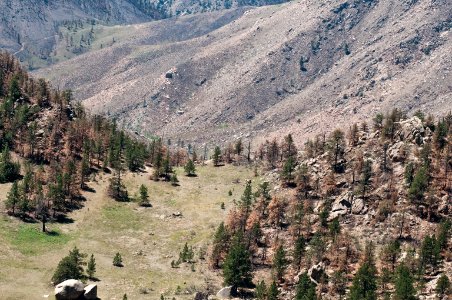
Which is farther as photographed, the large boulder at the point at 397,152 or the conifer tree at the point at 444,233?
the large boulder at the point at 397,152

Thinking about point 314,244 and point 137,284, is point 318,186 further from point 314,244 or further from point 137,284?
point 137,284

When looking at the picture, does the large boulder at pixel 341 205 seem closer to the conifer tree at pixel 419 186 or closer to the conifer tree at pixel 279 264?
the conifer tree at pixel 419 186

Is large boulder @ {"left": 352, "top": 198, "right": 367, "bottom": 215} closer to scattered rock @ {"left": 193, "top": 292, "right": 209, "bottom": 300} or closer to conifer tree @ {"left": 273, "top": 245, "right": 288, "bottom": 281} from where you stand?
conifer tree @ {"left": 273, "top": 245, "right": 288, "bottom": 281}

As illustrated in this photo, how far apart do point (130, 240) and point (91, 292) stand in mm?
33502

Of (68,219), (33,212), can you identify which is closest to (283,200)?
(68,219)

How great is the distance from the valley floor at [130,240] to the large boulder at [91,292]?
2608mm

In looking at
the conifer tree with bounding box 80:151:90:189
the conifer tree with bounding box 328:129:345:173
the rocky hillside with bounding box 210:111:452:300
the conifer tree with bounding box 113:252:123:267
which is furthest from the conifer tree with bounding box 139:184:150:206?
the conifer tree with bounding box 328:129:345:173

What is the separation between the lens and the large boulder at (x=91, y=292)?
280 feet

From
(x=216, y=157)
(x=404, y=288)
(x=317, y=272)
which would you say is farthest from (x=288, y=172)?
(x=404, y=288)

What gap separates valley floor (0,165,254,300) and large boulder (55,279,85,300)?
3947mm

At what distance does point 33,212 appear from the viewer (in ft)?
398

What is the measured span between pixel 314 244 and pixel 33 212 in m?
68.2

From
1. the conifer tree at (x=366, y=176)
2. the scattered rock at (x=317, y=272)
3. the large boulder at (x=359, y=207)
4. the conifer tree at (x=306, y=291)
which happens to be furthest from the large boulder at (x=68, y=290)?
the conifer tree at (x=366, y=176)

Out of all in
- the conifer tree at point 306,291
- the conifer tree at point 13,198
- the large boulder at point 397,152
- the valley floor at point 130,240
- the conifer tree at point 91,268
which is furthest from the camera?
the large boulder at point 397,152
